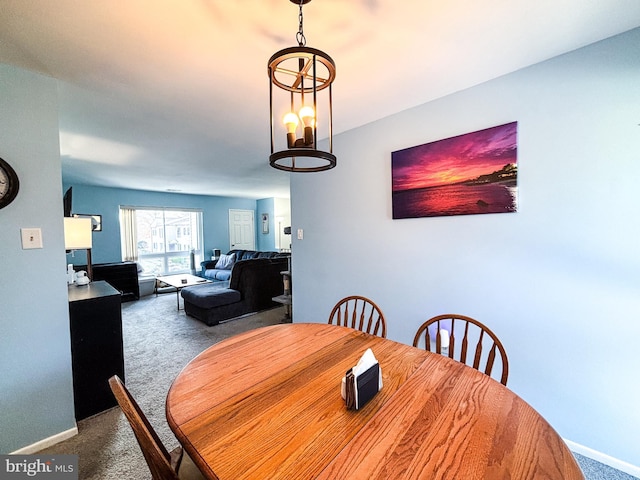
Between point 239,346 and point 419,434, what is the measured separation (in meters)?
0.91

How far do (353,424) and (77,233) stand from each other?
2.86 meters

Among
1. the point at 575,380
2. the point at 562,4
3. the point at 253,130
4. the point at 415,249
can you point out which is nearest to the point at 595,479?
the point at 575,380

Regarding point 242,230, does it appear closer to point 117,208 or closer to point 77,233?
point 117,208

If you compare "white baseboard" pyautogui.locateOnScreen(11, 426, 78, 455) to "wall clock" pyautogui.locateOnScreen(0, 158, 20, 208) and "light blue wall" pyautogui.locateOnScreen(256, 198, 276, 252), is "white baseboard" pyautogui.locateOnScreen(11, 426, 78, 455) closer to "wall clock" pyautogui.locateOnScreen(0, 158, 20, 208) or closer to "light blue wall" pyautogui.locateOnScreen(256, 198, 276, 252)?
"wall clock" pyautogui.locateOnScreen(0, 158, 20, 208)

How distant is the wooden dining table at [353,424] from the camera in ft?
2.15

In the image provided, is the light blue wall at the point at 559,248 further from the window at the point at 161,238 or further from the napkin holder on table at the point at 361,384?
the window at the point at 161,238

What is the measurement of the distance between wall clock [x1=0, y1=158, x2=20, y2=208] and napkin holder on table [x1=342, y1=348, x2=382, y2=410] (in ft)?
6.89

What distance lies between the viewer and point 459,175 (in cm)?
194

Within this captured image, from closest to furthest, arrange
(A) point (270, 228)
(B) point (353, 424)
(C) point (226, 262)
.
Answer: (B) point (353, 424) < (C) point (226, 262) < (A) point (270, 228)

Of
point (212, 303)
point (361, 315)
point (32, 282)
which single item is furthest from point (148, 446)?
point (212, 303)

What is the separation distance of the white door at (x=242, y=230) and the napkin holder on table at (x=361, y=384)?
23.1ft

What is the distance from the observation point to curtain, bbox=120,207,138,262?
5699 millimetres

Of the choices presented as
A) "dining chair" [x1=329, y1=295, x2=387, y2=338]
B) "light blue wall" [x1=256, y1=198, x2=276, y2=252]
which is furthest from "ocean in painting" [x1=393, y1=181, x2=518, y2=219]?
"light blue wall" [x1=256, y1=198, x2=276, y2=252]

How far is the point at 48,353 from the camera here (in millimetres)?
1658
